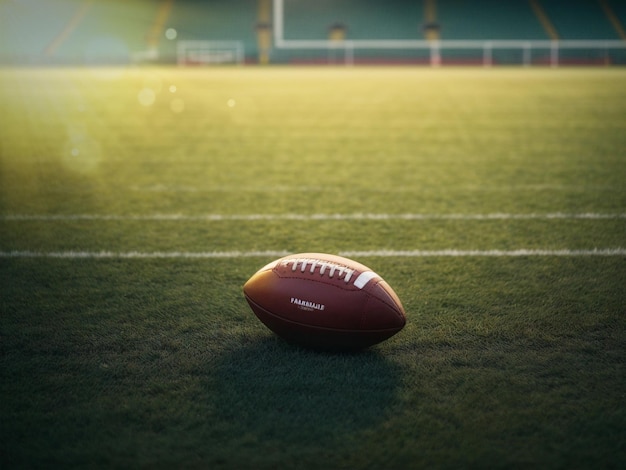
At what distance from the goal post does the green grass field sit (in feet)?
78.3

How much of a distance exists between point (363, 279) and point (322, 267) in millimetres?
165

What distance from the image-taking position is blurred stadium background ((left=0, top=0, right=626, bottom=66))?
99.7 ft

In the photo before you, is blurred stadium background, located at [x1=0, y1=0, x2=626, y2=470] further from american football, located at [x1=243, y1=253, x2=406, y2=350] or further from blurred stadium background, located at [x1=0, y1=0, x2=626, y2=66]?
blurred stadium background, located at [x1=0, y1=0, x2=626, y2=66]

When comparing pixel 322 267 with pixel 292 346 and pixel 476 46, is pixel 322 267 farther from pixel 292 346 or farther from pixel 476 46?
pixel 476 46

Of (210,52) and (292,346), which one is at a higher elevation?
(210,52)

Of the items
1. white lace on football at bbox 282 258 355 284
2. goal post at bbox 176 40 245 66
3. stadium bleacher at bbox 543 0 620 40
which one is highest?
stadium bleacher at bbox 543 0 620 40

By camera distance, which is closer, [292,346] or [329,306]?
[329,306]

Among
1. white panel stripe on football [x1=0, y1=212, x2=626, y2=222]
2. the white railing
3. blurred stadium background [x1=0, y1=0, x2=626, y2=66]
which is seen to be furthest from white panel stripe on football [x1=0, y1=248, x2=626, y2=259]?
blurred stadium background [x1=0, y1=0, x2=626, y2=66]

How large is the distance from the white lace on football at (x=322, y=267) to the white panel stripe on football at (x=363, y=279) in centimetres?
3

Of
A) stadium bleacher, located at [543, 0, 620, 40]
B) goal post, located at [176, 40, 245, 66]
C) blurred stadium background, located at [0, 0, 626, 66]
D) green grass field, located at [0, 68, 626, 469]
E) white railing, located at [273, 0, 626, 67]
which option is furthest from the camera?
goal post, located at [176, 40, 245, 66]

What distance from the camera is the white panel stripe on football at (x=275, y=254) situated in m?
3.92

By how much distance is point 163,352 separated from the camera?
270 cm

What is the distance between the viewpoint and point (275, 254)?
3.95 m

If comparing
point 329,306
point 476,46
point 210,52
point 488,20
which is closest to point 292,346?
point 329,306
